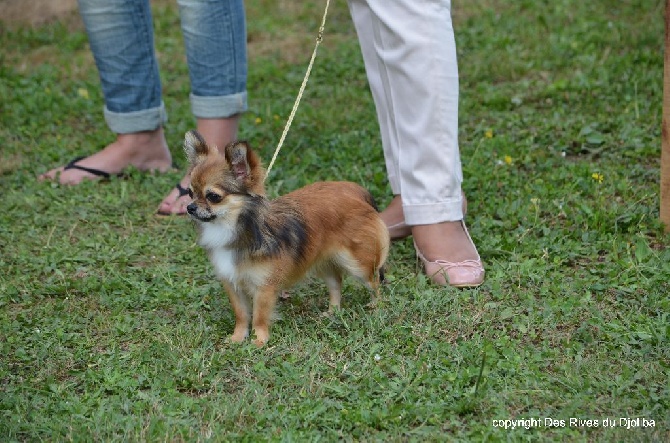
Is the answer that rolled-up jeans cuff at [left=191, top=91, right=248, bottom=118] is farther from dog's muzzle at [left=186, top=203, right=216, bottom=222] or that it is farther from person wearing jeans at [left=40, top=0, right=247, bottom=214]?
dog's muzzle at [left=186, top=203, right=216, bottom=222]

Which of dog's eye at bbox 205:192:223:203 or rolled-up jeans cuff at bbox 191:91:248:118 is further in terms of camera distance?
rolled-up jeans cuff at bbox 191:91:248:118

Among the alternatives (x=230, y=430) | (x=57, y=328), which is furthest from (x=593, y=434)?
(x=57, y=328)

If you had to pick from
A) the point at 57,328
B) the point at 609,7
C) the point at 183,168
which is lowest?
the point at 609,7

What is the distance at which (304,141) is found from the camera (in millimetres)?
5582

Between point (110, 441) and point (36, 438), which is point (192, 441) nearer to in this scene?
point (110, 441)

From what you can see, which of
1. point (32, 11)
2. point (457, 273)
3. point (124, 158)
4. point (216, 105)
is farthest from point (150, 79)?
point (32, 11)

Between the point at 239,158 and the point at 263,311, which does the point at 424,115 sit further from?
the point at 263,311

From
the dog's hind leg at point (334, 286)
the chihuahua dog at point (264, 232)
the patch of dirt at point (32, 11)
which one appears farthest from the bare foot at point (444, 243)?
the patch of dirt at point (32, 11)

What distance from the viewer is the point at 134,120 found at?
16.7ft

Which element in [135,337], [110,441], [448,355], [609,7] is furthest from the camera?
[609,7]

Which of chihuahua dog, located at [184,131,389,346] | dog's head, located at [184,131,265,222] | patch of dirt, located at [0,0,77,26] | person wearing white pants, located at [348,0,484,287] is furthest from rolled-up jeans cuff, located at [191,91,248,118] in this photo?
patch of dirt, located at [0,0,77,26]

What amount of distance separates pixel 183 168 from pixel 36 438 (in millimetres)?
2658

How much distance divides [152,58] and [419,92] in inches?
73.9

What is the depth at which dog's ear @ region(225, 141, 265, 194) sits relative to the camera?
321 centimetres
